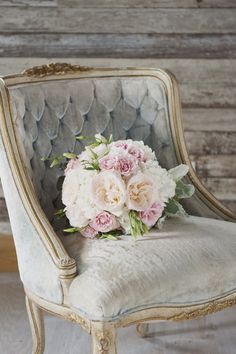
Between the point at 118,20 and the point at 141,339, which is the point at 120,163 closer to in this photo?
the point at 141,339

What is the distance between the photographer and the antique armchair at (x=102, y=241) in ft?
4.55

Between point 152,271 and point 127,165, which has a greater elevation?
point 127,165

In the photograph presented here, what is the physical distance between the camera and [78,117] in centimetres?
186

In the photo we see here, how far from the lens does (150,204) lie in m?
1.54

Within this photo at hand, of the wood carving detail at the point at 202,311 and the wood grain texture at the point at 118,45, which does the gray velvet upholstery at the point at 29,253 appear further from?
the wood grain texture at the point at 118,45

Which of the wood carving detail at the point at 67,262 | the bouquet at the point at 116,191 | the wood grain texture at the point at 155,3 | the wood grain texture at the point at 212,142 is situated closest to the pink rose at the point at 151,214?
the bouquet at the point at 116,191

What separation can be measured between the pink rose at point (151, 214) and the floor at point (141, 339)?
63 centimetres

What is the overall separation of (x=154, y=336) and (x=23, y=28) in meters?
1.33

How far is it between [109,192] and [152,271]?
233 millimetres

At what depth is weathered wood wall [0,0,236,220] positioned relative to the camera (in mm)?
2428

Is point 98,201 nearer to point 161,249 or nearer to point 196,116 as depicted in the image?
point 161,249

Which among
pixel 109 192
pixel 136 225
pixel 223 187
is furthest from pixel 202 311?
pixel 223 187

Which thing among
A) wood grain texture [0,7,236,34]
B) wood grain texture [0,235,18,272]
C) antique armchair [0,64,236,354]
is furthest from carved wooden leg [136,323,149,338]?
wood grain texture [0,7,236,34]

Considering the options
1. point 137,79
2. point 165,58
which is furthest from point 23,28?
point 137,79
